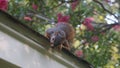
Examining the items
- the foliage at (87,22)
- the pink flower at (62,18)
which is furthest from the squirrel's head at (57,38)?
the foliage at (87,22)

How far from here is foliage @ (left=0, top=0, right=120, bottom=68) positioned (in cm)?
687

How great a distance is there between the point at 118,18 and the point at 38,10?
1.41 meters

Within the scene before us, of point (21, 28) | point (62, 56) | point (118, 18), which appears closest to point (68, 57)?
point (62, 56)

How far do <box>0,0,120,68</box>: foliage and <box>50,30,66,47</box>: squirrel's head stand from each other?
233 cm

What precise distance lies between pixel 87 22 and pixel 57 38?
8.50 ft

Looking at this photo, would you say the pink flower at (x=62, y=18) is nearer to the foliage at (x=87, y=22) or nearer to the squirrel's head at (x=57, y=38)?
the foliage at (x=87, y=22)

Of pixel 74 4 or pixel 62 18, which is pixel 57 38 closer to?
pixel 62 18

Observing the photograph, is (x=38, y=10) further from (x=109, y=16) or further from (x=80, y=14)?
(x=109, y=16)

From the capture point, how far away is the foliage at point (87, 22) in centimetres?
687

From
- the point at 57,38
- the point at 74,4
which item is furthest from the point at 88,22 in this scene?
the point at 57,38

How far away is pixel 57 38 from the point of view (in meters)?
4.25

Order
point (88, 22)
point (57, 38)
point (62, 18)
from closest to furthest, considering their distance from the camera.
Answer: point (57, 38), point (62, 18), point (88, 22)

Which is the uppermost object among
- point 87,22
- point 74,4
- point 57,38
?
point 57,38

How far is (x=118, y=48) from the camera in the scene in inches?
297
